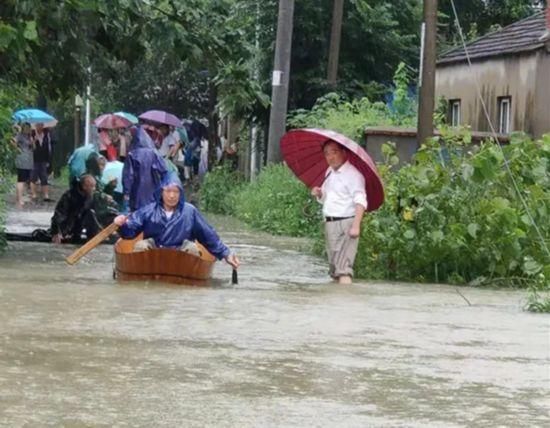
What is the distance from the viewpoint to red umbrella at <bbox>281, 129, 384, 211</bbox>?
1495cm

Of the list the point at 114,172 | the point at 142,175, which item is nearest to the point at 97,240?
the point at 142,175

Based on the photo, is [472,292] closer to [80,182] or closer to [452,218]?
[452,218]

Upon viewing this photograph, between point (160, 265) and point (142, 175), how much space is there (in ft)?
7.23

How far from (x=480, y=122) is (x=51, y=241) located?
1246 cm

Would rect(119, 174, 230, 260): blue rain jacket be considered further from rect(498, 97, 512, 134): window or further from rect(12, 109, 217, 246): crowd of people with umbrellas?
rect(498, 97, 512, 134): window

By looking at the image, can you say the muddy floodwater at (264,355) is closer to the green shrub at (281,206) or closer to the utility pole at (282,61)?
the green shrub at (281,206)

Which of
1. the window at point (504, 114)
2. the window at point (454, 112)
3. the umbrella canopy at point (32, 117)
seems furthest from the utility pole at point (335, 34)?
the umbrella canopy at point (32, 117)

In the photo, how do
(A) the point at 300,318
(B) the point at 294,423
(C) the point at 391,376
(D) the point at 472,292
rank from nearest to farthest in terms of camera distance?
(B) the point at 294,423 → (C) the point at 391,376 → (A) the point at 300,318 → (D) the point at 472,292

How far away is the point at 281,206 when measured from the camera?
967 inches

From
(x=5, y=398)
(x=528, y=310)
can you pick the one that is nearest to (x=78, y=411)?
(x=5, y=398)

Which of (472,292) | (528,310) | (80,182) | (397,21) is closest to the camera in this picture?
(528,310)

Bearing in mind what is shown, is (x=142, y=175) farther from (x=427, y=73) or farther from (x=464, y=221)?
(x=427, y=73)

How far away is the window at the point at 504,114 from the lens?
2809cm

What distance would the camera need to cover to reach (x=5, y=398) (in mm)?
7719
